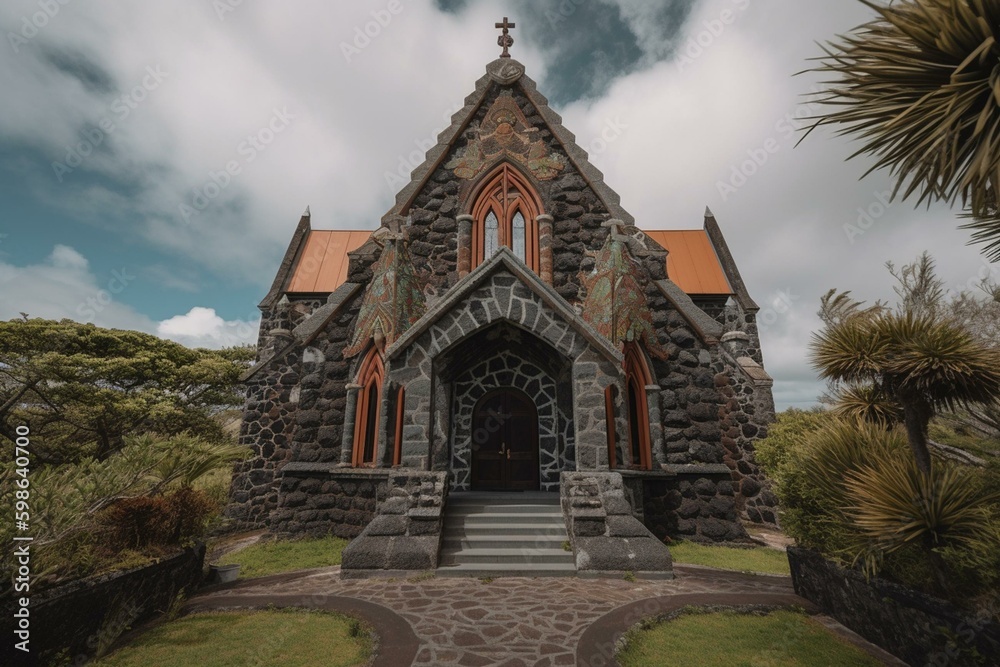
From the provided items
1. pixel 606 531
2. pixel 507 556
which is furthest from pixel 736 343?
pixel 507 556

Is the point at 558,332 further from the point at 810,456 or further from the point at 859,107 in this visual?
the point at 859,107

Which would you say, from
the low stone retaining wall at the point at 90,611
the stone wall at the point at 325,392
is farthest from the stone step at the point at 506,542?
the stone wall at the point at 325,392

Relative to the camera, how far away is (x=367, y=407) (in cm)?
1055

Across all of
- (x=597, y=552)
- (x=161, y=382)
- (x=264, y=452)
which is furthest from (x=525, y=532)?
(x=161, y=382)

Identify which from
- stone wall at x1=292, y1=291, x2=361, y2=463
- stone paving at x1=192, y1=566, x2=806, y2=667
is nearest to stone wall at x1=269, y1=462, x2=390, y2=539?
stone wall at x1=292, y1=291, x2=361, y2=463

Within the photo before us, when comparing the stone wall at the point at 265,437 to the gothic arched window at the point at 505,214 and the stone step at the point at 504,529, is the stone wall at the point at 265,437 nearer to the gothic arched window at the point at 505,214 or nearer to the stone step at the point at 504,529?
the gothic arched window at the point at 505,214

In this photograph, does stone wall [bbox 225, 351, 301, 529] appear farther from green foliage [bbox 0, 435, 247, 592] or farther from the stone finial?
the stone finial

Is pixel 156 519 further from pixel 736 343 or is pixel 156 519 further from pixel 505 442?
pixel 736 343

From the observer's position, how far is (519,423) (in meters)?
11.5

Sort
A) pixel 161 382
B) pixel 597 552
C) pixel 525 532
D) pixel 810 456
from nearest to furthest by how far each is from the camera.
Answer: pixel 810 456
pixel 597 552
pixel 525 532
pixel 161 382

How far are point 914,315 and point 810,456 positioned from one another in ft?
6.64

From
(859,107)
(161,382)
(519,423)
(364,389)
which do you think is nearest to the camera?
(859,107)

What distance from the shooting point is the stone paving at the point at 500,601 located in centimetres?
437

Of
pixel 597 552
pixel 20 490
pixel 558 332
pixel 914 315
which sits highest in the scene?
pixel 558 332
